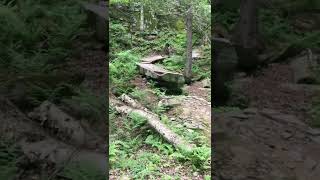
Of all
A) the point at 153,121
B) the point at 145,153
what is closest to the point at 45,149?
the point at 145,153

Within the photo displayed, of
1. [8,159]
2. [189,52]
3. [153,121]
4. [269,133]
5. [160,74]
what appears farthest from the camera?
[189,52]

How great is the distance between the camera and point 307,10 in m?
7.28

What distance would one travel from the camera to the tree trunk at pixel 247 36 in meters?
6.52

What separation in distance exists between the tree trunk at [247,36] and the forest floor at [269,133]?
0.24 metres

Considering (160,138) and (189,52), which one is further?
(189,52)

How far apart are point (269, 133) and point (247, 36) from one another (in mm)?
1992

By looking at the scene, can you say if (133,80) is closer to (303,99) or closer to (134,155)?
(134,155)

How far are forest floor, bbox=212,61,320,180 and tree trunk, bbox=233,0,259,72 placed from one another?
0.24 m

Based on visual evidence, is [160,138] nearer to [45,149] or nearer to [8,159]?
[45,149]

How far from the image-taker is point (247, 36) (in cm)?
670

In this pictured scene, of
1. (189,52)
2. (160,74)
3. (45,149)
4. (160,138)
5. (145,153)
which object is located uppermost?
(189,52)

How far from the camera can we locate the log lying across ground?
17.2ft

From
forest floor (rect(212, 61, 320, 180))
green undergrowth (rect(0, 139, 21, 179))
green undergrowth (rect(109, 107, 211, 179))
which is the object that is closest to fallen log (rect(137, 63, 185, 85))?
forest floor (rect(212, 61, 320, 180))

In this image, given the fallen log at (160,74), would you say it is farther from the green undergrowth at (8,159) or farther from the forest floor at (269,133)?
the green undergrowth at (8,159)
